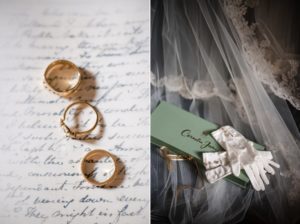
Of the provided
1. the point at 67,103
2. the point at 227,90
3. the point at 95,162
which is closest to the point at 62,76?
the point at 67,103

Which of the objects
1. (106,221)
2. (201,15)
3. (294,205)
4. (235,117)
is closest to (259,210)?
(294,205)

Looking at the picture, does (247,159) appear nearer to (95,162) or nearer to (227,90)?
(227,90)

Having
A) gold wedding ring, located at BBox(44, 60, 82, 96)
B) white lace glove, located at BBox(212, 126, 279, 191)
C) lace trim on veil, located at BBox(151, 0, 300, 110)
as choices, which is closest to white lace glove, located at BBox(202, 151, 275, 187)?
white lace glove, located at BBox(212, 126, 279, 191)

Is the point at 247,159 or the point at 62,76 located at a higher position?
the point at 62,76

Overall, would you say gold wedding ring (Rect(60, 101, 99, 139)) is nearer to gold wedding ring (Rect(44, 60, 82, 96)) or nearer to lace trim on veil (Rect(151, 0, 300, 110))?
gold wedding ring (Rect(44, 60, 82, 96))

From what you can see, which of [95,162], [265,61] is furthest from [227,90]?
[95,162]
